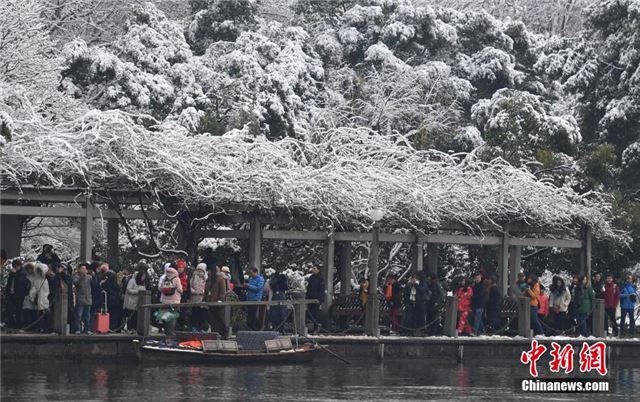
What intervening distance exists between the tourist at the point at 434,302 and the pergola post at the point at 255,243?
13.0 ft

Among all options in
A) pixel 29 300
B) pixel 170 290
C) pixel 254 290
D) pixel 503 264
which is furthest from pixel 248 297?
pixel 503 264

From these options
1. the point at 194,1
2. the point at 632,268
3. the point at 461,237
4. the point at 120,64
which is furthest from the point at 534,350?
the point at 194,1

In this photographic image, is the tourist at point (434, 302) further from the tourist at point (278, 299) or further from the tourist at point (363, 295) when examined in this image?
the tourist at point (278, 299)

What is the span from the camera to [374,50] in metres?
54.0

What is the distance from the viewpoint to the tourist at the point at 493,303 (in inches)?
1372

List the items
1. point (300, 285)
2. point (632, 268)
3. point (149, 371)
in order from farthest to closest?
point (632, 268) → point (300, 285) → point (149, 371)

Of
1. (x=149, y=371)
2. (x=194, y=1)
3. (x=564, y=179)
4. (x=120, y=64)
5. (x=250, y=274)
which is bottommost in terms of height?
(x=149, y=371)

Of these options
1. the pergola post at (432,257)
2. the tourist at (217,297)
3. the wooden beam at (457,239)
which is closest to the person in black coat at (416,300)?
the wooden beam at (457,239)

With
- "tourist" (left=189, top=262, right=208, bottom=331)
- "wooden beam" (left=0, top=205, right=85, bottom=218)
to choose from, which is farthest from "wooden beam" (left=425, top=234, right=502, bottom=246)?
"wooden beam" (left=0, top=205, right=85, bottom=218)

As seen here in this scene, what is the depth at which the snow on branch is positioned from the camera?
106 ft

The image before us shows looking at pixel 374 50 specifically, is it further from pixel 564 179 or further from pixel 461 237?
pixel 461 237

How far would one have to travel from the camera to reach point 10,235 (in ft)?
111

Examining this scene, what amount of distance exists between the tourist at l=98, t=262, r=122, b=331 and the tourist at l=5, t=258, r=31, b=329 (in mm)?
1538

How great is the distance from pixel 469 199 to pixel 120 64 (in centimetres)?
1423
